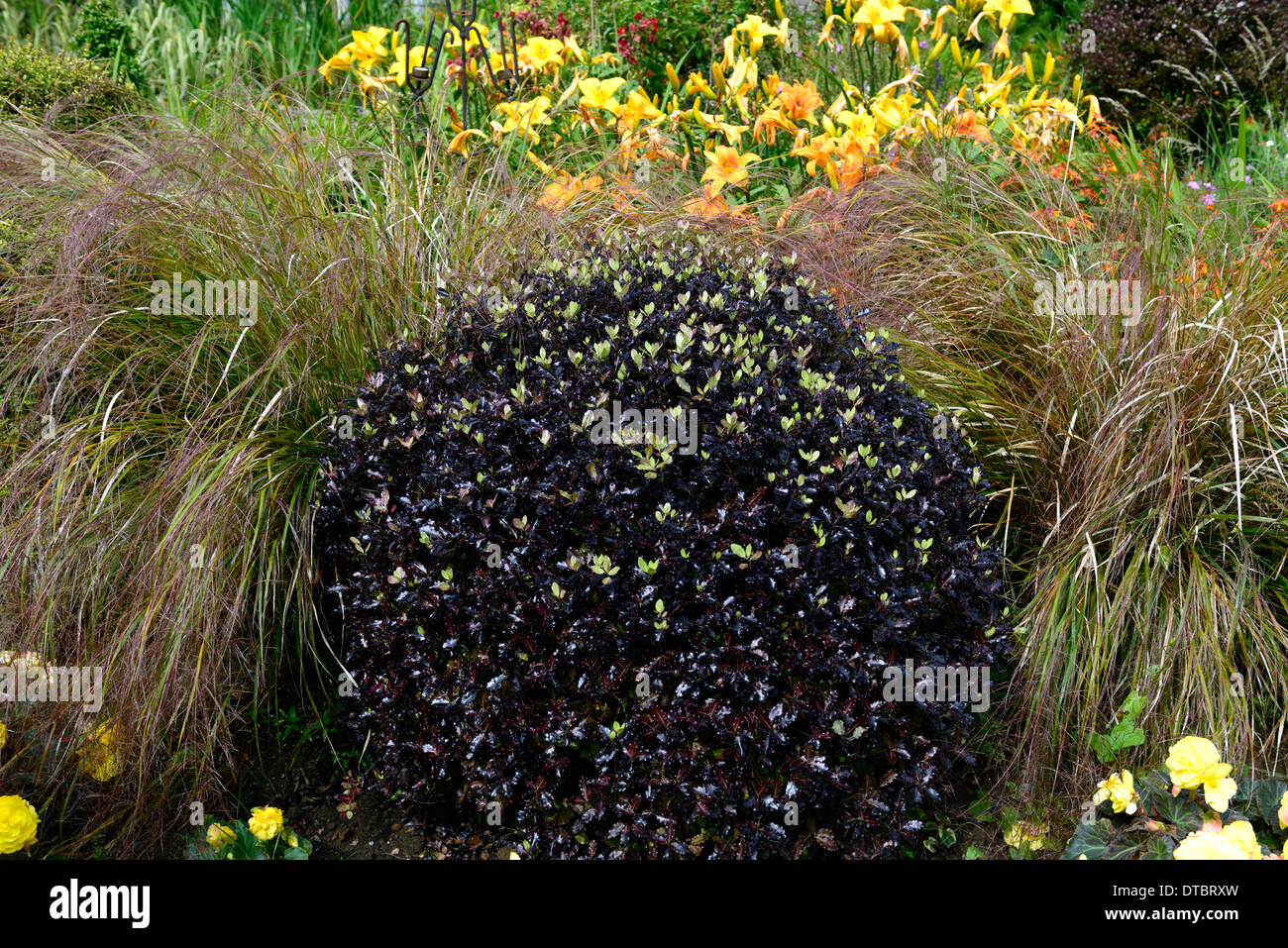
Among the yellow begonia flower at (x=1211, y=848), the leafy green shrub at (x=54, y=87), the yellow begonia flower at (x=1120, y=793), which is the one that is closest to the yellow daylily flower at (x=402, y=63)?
the leafy green shrub at (x=54, y=87)

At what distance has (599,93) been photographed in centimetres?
438

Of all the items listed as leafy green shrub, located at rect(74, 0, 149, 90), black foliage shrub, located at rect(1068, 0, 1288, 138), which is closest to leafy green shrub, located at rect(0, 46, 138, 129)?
leafy green shrub, located at rect(74, 0, 149, 90)

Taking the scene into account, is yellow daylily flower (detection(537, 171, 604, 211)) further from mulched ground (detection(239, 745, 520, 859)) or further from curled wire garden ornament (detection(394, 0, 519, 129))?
mulched ground (detection(239, 745, 520, 859))

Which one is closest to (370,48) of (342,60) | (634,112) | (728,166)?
(342,60)

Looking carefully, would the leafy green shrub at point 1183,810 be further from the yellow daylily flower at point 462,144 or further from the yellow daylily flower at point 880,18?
the yellow daylily flower at point 880,18

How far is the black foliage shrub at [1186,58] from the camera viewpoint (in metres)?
6.18

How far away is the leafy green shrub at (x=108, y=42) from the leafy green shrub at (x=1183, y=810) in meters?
5.96

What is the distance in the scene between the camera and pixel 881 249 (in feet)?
12.0

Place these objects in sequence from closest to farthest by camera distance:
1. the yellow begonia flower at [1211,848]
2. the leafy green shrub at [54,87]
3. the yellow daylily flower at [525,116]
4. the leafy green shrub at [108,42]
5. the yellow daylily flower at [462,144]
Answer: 1. the yellow begonia flower at [1211,848]
2. the yellow daylily flower at [462,144]
3. the yellow daylily flower at [525,116]
4. the leafy green shrub at [54,87]
5. the leafy green shrub at [108,42]

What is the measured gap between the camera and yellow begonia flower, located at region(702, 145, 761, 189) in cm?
404

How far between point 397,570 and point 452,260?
4.16 ft

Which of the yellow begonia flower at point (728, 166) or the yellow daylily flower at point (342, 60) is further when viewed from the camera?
the yellow daylily flower at point (342, 60)

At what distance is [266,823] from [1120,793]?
1.97m

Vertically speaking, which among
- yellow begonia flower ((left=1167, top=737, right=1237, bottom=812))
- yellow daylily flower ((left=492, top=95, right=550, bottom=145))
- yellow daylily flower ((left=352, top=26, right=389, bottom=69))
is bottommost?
yellow begonia flower ((left=1167, top=737, right=1237, bottom=812))
